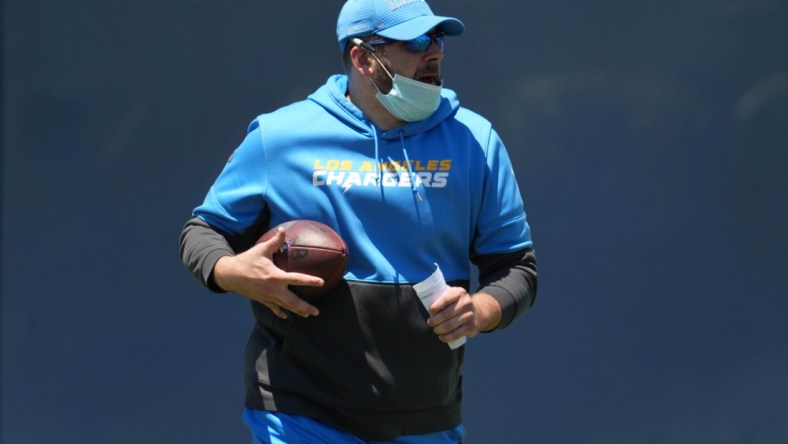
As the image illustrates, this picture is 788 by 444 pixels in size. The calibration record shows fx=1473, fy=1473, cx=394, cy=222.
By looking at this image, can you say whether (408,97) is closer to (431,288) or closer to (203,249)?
(431,288)

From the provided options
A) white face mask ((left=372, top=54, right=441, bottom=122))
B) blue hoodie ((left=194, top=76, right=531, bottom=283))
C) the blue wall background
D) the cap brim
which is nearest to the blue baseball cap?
the cap brim

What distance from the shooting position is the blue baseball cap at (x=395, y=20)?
13.3 feet

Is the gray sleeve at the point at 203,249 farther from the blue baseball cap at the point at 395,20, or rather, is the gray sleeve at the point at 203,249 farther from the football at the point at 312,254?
the blue baseball cap at the point at 395,20

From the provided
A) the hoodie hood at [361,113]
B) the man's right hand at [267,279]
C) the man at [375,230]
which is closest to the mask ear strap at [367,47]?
the man at [375,230]

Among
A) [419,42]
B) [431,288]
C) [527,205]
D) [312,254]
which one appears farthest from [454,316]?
[527,205]

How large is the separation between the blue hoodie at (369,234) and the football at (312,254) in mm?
117

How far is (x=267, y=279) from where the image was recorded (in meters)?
3.77

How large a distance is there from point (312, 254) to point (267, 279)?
145 millimetres

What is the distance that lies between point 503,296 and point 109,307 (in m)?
2.71

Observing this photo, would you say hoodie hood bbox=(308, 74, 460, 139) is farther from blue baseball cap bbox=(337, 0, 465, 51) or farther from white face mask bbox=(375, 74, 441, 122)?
blue baseball cap bbox=(337, 0, 465, 51)

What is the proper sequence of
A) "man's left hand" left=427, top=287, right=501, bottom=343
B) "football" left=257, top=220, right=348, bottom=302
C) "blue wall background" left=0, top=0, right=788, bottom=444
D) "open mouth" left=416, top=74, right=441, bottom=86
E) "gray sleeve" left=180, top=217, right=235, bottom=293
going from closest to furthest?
"man's left hand" left=427, top=287, right=501, bottom=343, "football" left=257, top=220, right=348, bottom=302, "gray sleeve" left=180, top=217, right=235, bottom=293, "open mouth" left=416, top=74, right=441, bottom=86, "blue wall background" left=0, top=0, right=788, bottom=444

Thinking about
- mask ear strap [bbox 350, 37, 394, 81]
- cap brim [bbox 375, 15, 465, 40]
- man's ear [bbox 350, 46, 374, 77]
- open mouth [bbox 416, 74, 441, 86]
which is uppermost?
cap brim [bbox 375, 15, 465, 40]

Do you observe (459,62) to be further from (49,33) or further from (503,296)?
(503,296)

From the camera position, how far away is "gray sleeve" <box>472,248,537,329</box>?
13.3ft
